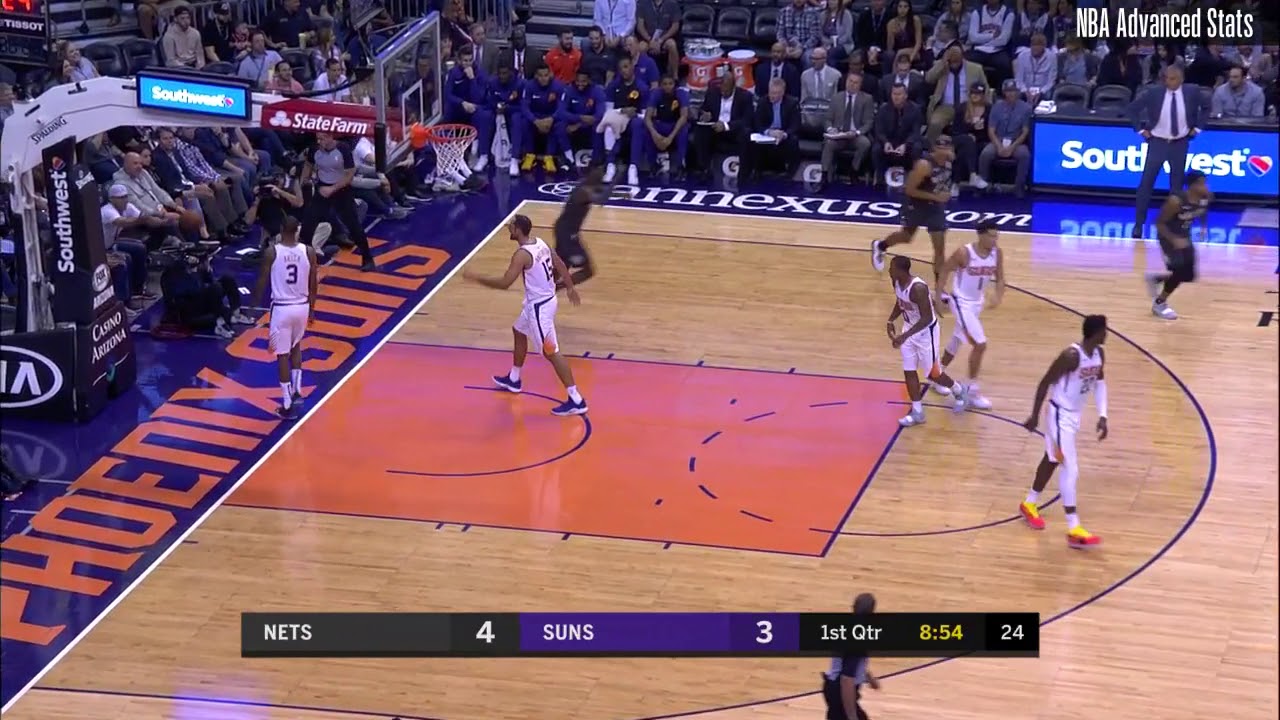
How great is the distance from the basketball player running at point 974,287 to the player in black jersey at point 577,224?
3.57m

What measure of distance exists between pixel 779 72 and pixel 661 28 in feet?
7.62

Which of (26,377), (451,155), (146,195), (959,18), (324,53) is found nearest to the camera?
(26,377)

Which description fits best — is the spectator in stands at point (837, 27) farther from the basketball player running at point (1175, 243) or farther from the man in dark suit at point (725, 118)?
the basketball player running at point (1175, 243)

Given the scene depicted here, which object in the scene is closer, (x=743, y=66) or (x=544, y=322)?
(x=544, y=322)

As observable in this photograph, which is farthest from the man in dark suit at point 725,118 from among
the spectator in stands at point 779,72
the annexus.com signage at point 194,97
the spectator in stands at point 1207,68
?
the annexus.com signage at point 194,97

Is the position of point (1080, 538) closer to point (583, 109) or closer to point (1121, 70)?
point (1121, 70)

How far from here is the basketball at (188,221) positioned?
20438mm

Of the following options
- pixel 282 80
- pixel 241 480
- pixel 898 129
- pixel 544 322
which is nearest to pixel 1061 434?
pixel 544 322

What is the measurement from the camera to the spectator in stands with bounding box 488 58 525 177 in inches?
968

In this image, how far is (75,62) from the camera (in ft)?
71.0

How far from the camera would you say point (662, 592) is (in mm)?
14227

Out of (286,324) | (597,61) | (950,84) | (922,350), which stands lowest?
(922,350)

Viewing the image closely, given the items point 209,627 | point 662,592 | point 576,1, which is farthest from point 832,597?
point 576,1

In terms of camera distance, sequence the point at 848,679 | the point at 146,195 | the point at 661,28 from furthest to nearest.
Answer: the point at 661,28 < the point at 146,195 < the point at 848,679
